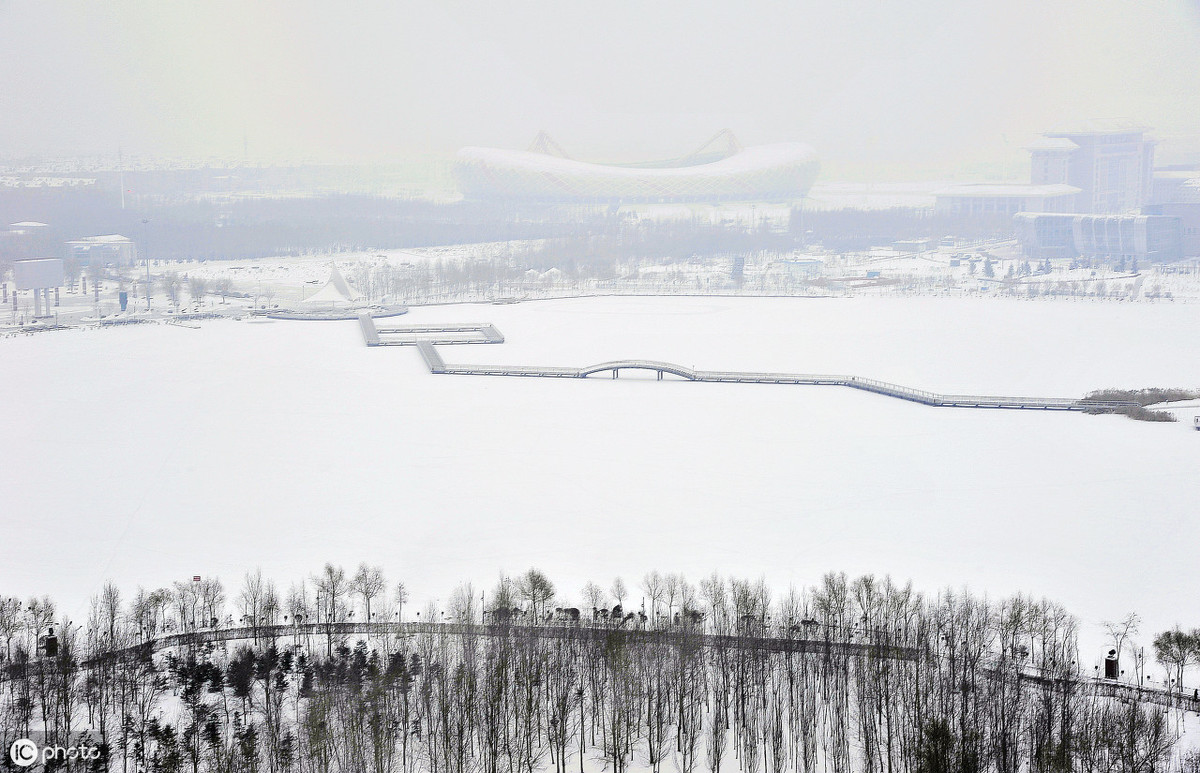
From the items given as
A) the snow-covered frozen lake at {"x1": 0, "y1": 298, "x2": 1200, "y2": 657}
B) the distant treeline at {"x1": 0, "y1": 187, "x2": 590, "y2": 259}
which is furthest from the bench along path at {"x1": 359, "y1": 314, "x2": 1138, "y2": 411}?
the distant treeline at {"x1": 0, "y1": 187, "x2": 590, "y2": 259}

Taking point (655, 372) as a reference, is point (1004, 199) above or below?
above

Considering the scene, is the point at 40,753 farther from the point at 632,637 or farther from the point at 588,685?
the point at 632,637

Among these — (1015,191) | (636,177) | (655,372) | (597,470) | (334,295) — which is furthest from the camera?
(636,177)

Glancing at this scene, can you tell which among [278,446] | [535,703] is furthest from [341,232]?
[535,703]

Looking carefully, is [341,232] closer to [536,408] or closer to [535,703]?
[536,408]

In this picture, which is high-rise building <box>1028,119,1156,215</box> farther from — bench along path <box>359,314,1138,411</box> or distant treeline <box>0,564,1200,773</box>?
distant treeline <box>0,564,1200,773</box>

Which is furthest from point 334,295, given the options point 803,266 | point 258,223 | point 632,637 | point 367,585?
point 632,637
